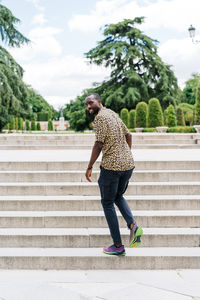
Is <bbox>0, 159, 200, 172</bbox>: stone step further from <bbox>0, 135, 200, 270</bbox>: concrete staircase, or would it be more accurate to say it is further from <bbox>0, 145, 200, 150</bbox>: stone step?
<bbox>0, 145, 200, 150</bbox>: stone step

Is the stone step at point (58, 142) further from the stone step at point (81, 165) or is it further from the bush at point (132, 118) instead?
the bush at point (132, 118)

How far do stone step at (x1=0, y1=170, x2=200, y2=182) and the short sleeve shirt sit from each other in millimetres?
1985

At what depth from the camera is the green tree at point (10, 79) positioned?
19.2 m

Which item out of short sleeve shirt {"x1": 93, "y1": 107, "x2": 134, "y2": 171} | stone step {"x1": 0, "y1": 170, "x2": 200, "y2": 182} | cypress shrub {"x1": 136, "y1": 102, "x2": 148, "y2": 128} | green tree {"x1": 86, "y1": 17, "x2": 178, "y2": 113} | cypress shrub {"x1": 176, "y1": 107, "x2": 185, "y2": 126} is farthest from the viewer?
green tree {"x1": 86, "y1": 17, "x2": 178, "y2": 113}

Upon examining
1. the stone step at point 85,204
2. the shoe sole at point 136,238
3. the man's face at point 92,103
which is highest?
the man's face at point 92,103

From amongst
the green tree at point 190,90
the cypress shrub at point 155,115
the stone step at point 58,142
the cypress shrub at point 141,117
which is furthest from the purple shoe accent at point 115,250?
the green tree at point 190,90

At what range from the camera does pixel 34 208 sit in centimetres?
479

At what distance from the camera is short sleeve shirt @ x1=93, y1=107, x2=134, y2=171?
349cm

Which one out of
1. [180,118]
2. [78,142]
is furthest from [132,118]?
[78,142]

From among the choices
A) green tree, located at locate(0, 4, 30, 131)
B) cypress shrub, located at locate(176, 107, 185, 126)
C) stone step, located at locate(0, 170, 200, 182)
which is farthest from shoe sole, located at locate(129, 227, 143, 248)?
cypress shrub, located at locate(176, 107, 185, 126)

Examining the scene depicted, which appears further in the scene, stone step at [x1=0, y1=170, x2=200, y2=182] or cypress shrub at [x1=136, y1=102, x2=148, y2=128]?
cypress shrub at [x1=136, y1=102, x2=148, y2=128]
